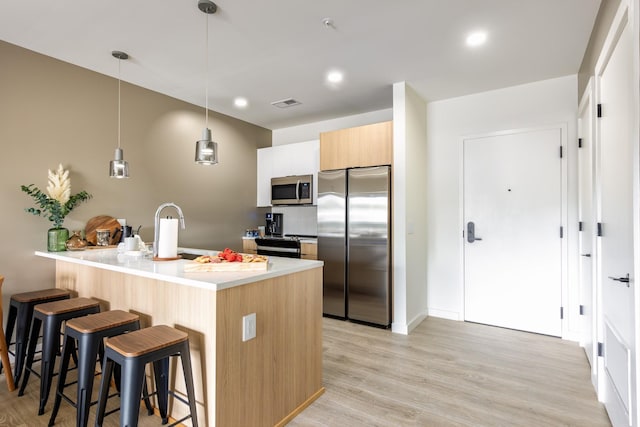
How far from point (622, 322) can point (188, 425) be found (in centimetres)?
241

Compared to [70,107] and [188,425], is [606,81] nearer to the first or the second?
[188,425]

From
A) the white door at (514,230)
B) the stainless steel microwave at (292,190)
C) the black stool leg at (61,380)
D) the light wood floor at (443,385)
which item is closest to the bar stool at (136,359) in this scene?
the black stool leg at (61,380)

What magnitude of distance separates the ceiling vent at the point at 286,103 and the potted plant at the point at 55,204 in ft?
7.90

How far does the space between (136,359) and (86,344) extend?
53 cm

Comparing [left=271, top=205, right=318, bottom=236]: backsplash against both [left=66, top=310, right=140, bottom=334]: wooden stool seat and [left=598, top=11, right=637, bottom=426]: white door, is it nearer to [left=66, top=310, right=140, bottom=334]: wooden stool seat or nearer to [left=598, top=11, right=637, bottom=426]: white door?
[left=66, top=310, right=140, bottom=334]: wooden stool seat

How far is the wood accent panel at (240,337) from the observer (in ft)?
5.38

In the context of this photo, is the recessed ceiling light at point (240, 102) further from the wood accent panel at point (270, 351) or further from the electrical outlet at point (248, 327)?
the electrical outlet at point (248, 327)

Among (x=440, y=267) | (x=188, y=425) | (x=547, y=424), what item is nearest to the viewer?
(x=188, y=425)

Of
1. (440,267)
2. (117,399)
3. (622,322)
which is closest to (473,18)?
(622,322)

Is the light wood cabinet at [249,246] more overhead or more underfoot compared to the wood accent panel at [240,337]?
more overhead

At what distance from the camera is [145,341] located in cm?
159

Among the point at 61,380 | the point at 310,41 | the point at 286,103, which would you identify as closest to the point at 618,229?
the point at 310,41

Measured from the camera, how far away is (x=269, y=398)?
1878mm

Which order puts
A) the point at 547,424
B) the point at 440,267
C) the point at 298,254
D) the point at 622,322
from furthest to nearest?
the point at 298,254 < the point at 440,267 < the point at 547,424 < the point at 622,322
